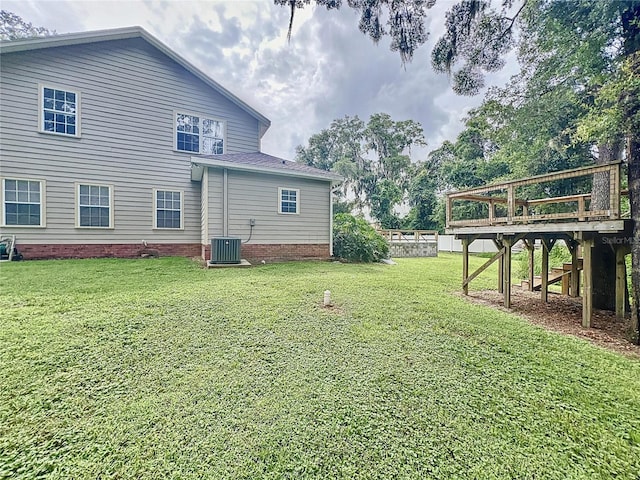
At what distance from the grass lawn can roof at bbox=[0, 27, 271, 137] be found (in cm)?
829

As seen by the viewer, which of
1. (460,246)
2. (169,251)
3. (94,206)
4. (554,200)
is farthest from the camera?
(460,246)

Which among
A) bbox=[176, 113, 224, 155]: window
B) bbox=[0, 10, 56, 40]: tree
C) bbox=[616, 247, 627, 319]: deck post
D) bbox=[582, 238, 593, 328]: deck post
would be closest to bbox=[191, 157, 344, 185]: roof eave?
bbox=[176, 113, 224, 155]: window

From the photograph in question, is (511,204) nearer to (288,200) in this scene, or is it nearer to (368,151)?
(288,200)

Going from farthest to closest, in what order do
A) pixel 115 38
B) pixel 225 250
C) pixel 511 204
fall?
pixel 115 38 < pixel 225 250 < pixel 511 204

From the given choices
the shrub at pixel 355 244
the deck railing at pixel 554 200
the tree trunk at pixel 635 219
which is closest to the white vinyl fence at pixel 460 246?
the shrub at pixel 355 244

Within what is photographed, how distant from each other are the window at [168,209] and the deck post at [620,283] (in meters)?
11.6

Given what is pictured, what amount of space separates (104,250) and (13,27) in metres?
15.0

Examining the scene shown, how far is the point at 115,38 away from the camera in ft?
30.0

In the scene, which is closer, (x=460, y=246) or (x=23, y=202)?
(x=23, y=202)

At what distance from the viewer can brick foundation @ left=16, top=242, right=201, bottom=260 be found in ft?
27.3

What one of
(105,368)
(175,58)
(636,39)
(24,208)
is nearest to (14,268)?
(24,208)

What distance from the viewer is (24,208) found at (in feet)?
27.1

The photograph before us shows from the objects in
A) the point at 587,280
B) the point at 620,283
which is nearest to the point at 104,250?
the point at 587,280

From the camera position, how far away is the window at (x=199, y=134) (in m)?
10.4
